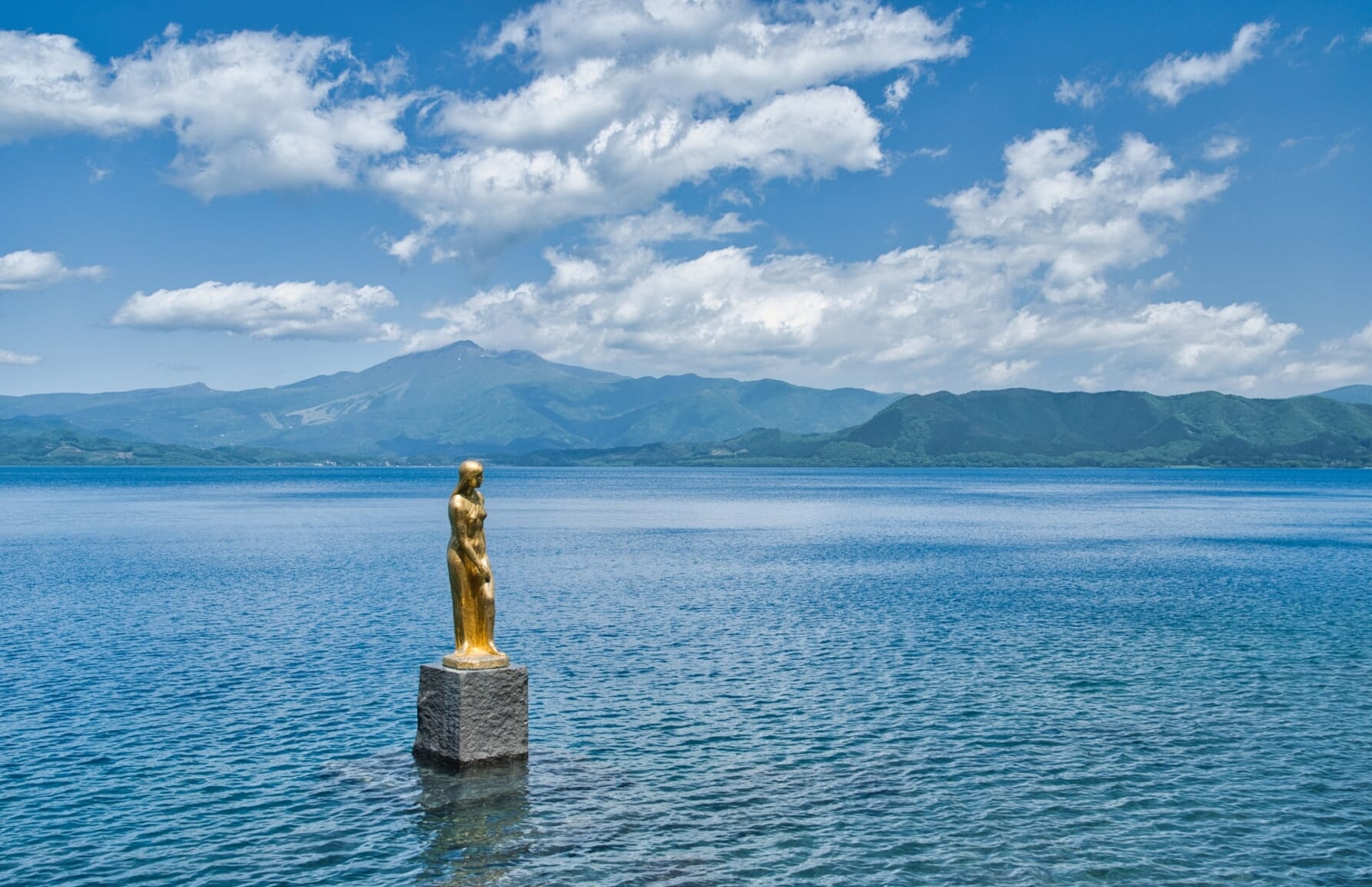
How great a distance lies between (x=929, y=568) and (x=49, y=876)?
6375 centimetres

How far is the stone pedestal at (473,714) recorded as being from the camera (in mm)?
23266

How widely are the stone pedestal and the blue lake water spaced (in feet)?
1.85

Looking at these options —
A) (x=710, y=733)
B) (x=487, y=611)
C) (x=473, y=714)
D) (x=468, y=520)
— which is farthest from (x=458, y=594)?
(x=710, y=733)

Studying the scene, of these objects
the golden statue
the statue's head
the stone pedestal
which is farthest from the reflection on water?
the statue's head

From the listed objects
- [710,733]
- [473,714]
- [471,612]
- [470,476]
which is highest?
[470,476]

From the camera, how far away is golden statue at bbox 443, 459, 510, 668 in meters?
23.6

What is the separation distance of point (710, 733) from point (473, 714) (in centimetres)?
735

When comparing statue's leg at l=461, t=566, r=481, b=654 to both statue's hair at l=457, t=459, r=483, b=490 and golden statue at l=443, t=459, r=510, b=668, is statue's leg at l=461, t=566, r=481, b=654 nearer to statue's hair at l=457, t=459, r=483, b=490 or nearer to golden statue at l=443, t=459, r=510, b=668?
golden statue at l=443, t=459, r=510, b=668

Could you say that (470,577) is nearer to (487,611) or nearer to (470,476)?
(487,611)

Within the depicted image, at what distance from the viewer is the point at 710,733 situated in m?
28.0

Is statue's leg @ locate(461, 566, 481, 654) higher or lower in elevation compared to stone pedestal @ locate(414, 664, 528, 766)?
higher

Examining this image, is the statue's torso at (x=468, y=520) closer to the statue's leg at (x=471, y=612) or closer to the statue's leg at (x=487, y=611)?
the statue's leg at (x=471, y=612)

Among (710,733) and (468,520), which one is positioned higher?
(468,520)

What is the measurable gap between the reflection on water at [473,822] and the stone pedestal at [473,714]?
1.17 ft
